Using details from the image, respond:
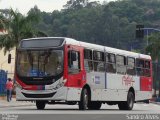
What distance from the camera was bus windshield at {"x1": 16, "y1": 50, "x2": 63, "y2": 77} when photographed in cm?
2495

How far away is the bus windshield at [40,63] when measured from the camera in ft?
81.9

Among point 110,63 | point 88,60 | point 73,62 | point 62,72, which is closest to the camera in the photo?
point 62,72

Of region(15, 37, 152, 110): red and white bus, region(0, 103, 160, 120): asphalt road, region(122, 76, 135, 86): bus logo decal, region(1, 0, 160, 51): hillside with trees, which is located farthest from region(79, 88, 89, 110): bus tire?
region(1, 0, 160, 51): hillside with trees

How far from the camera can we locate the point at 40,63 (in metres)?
25.2

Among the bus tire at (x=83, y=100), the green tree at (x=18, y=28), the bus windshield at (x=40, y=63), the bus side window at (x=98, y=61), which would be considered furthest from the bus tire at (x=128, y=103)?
the green tree at (x=18, y=28)

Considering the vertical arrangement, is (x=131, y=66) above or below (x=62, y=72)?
above

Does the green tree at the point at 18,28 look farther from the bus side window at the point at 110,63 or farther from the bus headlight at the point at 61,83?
the bus headlight at the point at 61,83

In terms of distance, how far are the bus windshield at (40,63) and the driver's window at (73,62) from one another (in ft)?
1.47

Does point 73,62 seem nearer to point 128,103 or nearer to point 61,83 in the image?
point 61,83

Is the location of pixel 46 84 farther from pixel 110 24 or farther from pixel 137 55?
pixel 110 24

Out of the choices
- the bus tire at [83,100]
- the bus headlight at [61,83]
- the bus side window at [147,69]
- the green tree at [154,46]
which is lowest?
the bus tire at [83,100]

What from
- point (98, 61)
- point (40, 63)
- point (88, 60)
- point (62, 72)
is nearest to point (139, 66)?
point (98, 61)

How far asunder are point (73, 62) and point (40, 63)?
147 centimetres

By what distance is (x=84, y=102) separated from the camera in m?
25.9
